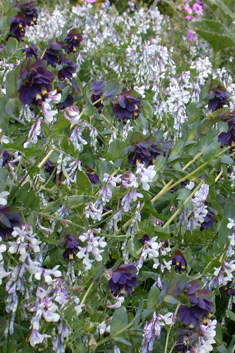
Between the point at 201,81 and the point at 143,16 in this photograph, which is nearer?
the point at 201,81

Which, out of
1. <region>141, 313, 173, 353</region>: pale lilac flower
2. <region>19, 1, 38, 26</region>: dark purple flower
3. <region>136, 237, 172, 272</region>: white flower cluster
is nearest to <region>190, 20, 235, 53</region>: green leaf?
<region>19, 1, 38, 26</region>: dark purple flower

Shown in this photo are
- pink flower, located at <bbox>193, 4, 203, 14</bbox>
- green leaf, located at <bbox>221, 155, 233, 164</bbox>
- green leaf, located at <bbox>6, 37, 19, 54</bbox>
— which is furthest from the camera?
pink flower, located at <bbox>193, 4, 203, 14</bbox>

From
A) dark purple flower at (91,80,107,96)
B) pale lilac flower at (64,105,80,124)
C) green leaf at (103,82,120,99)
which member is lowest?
dark purple flower at (91,80,107,96)

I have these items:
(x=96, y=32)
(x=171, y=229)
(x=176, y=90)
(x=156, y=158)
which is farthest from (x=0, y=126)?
(x=96, y=32)

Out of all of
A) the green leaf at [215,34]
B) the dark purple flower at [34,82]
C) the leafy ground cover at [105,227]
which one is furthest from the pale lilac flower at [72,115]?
the green leaf at [215,34]

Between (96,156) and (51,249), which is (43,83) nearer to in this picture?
(51,249)

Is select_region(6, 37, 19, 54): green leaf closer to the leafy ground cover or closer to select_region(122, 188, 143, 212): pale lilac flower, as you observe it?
the leafy ground cover
